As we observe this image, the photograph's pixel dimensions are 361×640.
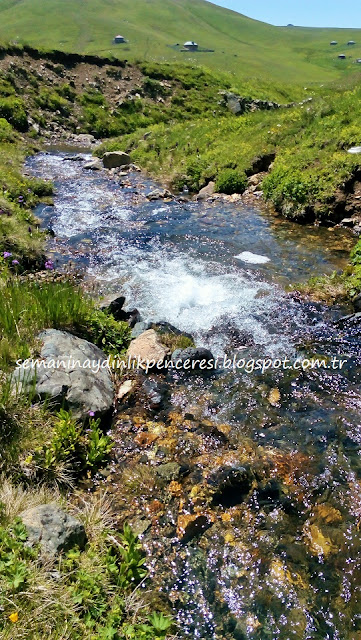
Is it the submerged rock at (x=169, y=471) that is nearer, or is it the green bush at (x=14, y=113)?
the submerged rock at (x=169, y=471)

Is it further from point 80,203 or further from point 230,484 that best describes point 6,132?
point 230,484

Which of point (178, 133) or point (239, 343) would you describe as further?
point (178, 133)

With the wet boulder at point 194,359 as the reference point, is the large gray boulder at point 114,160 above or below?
above

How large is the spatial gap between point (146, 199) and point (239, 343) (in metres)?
13.4

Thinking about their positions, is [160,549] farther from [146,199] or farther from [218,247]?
[146,199]

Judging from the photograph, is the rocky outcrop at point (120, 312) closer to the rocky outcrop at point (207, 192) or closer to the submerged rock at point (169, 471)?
the submerged rock at point (169, 471)

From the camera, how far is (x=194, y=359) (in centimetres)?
750

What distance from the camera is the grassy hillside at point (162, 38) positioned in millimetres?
106312

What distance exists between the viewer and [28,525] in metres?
3.72

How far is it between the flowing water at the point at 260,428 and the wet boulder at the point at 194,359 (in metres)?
0.29

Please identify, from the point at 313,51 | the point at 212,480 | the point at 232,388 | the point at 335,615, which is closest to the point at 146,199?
the point at 232,388

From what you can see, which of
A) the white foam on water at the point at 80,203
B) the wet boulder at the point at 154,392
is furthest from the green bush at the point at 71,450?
the white foam on water at the point at 80,203

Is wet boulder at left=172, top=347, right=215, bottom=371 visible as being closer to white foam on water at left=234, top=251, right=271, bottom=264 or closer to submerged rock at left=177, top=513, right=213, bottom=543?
submerged rock at left=177, top=513, right=213, bottom=543

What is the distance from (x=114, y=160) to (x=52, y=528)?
87.5 ft
